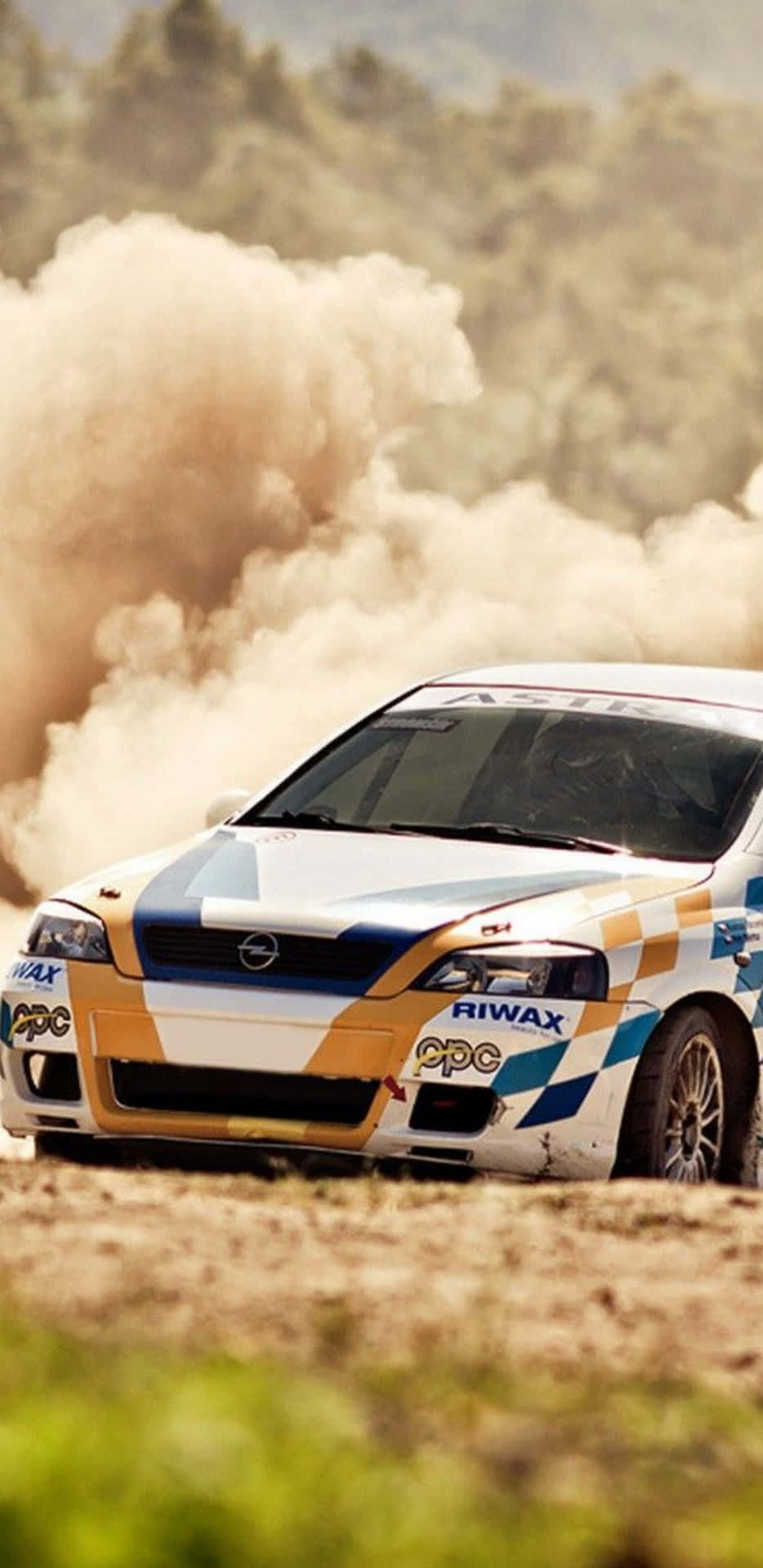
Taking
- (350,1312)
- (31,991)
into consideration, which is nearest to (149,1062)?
(31,991)

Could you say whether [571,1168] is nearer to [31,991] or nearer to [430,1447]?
[31,991]

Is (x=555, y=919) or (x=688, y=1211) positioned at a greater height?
(x=555, y=919)

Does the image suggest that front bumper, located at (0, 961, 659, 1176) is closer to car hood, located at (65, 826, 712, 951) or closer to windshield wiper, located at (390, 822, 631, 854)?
car hood, located at (65, 826, 712, 951)

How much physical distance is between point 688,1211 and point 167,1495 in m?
3.44

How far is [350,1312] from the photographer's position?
201 inches

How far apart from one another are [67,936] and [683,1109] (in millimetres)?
1689

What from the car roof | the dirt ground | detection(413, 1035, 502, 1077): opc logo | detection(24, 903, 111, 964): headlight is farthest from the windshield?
the dirt ground

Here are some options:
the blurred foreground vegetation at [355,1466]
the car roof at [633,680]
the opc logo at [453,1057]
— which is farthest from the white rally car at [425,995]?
the blurred foreground vegetation at [355,1466]

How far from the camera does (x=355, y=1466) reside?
148 inches

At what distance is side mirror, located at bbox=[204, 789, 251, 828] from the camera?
9.06 meters

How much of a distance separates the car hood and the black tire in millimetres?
377

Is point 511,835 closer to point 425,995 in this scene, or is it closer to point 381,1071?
point 425,995

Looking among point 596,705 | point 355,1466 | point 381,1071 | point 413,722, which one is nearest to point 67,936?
point 381,1071

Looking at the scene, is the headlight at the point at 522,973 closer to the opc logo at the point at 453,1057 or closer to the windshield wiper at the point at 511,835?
the opc logo at the point at 453,1057
